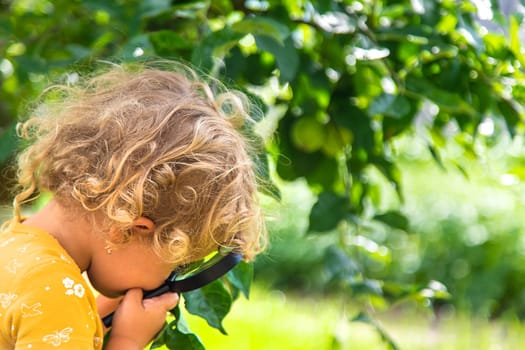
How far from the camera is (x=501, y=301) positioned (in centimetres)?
400

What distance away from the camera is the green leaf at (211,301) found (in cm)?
125

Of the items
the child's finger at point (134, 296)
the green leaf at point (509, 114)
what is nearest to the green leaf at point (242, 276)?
the child's finger at point (134, 296)

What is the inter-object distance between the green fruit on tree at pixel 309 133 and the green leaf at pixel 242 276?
1.27 feet

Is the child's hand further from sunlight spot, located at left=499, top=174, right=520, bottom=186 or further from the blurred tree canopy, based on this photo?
sunlight spot, located at left=499, top=174, right=520, bottom=186

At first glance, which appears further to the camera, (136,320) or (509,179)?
(509,179)

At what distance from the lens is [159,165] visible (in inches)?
44.7

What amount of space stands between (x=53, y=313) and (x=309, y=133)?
2.30 feet

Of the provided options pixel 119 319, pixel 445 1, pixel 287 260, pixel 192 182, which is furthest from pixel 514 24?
Answer: pixel 287 260

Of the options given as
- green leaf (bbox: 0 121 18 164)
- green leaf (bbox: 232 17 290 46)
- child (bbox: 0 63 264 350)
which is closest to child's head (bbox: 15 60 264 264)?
child (bbox: 0 63 264 350)

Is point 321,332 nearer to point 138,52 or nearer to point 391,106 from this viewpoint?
point 391,106

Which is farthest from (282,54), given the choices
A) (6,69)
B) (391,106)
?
(6,69)

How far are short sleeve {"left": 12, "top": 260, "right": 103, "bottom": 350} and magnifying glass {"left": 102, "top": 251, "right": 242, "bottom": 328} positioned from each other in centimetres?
13

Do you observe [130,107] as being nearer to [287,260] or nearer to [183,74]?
[183,74]

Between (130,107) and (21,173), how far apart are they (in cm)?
24
